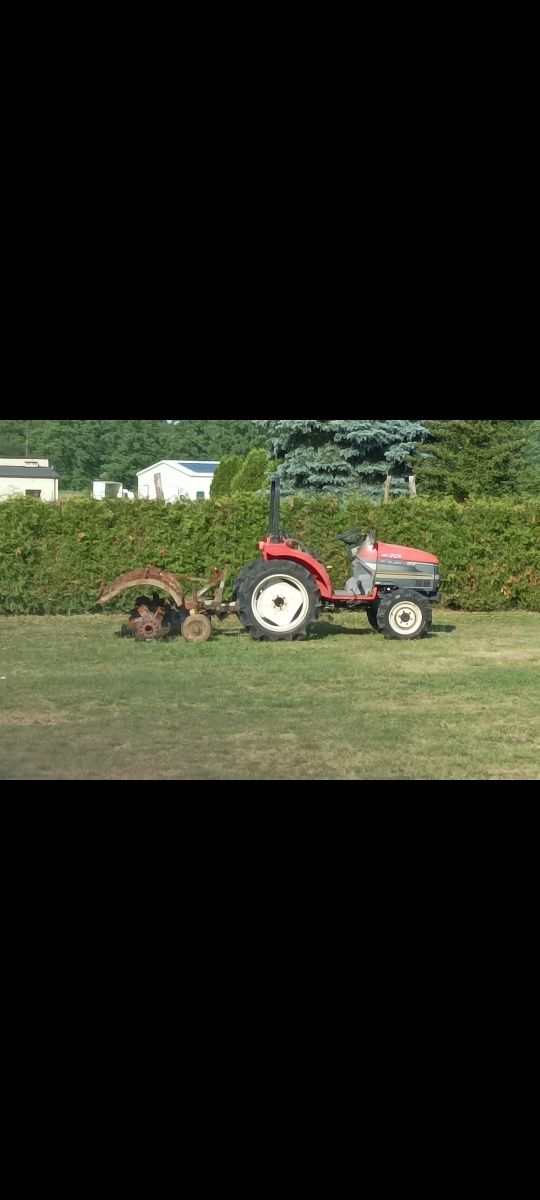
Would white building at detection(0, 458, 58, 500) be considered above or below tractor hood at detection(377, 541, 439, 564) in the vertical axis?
above

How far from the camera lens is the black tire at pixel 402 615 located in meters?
13.1

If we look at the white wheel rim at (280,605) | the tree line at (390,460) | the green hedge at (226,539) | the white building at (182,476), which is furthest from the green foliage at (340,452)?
the white building at (182,476)

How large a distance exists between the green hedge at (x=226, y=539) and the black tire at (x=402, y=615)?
9.51 feet

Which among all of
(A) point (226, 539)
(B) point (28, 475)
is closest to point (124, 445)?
(B) point (28, 475)

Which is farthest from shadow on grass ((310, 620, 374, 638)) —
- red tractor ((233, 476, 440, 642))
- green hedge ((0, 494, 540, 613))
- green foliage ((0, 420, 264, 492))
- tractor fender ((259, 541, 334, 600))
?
green foliage ((0, 420, 264, 492))

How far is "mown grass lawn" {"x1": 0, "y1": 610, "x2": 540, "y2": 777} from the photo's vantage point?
753cm

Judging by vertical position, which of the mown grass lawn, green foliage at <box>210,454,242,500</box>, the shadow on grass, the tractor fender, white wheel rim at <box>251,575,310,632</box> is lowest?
the mown grass lawn

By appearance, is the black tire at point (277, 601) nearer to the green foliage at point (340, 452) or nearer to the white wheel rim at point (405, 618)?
the white wheel rim at point (405, 618)

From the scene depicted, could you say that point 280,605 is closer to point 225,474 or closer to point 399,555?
point 399,555

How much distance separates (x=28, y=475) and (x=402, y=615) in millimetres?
30040

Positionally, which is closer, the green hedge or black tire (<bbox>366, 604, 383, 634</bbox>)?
black tire (<bbox>366, 604, 383, 634</bbox>)

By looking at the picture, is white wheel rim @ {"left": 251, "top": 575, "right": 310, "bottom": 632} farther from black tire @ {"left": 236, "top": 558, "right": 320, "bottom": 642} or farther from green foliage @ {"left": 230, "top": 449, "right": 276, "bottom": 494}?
green foliage @ {"left": 230, "top": 449, "right": 276, "bottom": 494}
